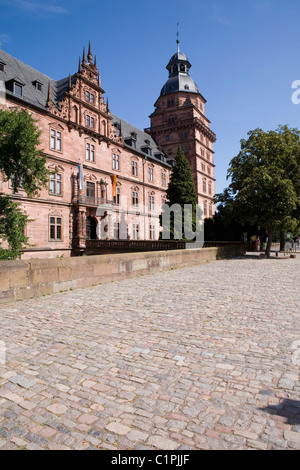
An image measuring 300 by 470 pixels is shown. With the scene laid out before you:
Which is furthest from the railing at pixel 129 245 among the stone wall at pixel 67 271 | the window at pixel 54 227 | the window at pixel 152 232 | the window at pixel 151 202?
the window at pixel 151 202

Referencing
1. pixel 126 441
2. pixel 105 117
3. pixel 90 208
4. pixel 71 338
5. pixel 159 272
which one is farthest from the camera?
pixel 105 117

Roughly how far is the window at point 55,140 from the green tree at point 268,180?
1695 cm

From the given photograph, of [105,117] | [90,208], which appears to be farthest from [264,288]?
[105,117]

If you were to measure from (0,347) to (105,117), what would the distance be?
33.7 meters

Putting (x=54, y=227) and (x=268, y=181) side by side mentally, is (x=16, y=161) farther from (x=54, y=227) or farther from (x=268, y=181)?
(x=268, y=181)

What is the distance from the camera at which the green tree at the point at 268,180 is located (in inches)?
925

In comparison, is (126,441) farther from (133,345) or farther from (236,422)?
(133,345)

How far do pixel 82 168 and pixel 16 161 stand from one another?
504 inches

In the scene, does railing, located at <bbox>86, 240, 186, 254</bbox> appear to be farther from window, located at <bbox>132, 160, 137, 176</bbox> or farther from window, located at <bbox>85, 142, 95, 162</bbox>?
window, located at <bbox>132, 160, 137, 176</bbox>

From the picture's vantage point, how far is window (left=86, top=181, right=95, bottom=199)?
1252 inches

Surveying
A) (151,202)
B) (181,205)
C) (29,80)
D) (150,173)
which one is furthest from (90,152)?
(151,202)

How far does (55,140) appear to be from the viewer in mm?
28266

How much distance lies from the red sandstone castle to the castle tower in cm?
457

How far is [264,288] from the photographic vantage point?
30.9 feet
